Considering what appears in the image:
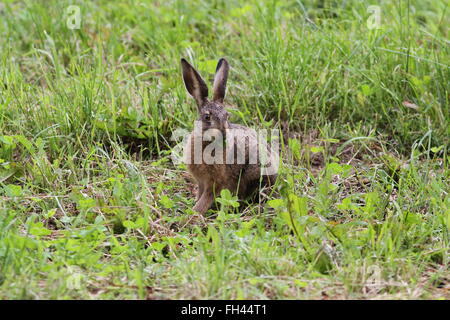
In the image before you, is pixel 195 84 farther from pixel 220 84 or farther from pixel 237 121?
pixel 237 121

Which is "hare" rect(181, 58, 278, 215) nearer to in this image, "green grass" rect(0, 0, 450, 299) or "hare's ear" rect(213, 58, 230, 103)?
"hare's ear" rect(213, 58, 230, 103)

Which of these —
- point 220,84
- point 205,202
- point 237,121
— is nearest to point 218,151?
point 205,202

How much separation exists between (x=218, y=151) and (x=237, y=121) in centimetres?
94

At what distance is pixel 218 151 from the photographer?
489cm

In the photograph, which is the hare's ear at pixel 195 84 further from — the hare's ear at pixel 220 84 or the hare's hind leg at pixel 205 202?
the hare's hind leg at pixel 205 202

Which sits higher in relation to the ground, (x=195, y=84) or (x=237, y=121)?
(x=195, y=84)

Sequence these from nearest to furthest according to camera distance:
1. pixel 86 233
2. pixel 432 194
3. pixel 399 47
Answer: pixel 86 233 < pixel 432 194 < pixel 399 47

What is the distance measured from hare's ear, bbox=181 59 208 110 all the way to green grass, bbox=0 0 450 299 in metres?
0.63

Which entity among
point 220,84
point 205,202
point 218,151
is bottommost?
point 205,202
